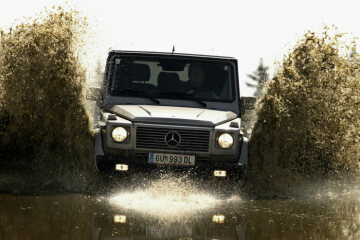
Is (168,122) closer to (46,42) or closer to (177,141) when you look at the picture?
(177,141)

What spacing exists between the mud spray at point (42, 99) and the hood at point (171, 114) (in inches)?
66.0

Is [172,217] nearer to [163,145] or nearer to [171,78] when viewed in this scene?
[163,145]

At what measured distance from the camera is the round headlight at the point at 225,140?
364 inches

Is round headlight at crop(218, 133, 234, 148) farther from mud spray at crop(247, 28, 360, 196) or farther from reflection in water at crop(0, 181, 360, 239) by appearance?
mud spray at crop(247, 28, 360, 196)

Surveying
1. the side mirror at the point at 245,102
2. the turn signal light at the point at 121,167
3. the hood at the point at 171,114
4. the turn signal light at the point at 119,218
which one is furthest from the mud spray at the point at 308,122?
the turn signal light at the point at 119,218

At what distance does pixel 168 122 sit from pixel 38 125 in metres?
3.45

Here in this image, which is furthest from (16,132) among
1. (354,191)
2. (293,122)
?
(354,191)

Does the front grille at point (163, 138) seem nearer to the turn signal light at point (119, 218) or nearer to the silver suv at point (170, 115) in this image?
the silver suv at point (170, 115)

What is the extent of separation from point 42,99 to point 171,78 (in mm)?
2626

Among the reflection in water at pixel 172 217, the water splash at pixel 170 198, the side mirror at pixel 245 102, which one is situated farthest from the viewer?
the side mirror at pixel 245 102

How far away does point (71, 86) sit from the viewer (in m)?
11.4

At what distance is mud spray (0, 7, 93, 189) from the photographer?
11.3m

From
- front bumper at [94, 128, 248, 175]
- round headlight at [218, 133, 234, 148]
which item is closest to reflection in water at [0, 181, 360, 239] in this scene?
front bumper at [94, 128, 248, 175]

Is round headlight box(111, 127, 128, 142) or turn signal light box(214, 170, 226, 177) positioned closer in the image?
round headlight box(111, 127, 128, 142)
